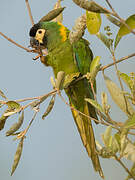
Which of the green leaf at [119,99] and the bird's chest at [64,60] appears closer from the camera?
the green leaf at [119,99]

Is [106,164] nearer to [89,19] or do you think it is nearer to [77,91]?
[77,91]

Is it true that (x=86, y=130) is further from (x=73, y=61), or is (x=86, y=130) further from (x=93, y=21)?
(x=93, y=21)

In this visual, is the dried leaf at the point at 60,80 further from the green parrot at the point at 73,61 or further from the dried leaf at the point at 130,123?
the green parrot at the point at 73,61

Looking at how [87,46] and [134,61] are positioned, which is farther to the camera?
[134,61]

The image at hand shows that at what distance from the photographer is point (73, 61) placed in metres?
1.16

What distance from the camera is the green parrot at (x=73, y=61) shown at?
1.13 m

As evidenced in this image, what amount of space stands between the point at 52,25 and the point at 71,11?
0.70 m

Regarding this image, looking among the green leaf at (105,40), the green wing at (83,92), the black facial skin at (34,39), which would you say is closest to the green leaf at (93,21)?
the green leaf at (105,40)

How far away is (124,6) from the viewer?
5.75 feet

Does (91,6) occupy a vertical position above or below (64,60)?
below

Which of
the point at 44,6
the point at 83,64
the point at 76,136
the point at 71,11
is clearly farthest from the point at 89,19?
the point at 44,6

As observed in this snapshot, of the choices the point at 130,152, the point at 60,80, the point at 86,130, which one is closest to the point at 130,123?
the point at 130,152

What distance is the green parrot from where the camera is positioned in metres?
1.13

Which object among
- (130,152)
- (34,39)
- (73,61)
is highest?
(34,39)
